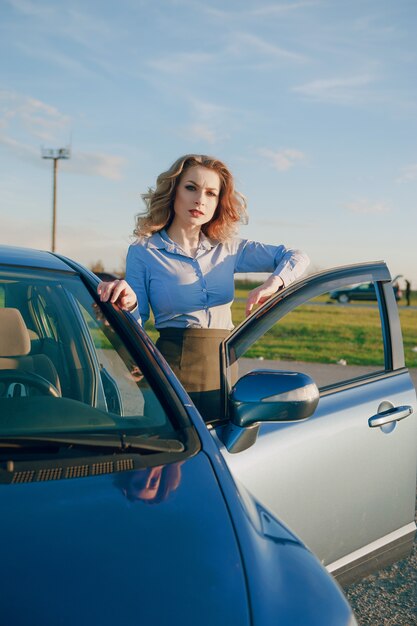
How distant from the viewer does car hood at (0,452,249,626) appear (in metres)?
1.41

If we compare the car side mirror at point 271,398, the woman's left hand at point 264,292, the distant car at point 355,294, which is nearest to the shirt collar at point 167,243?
the woman's left hand at point 264,292

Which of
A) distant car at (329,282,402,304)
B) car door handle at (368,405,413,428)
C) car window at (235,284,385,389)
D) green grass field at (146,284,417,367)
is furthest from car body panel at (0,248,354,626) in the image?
distant car at (329,282,402,304)

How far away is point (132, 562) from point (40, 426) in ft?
1.92

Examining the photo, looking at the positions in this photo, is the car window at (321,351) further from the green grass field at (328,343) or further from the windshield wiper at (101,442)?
Result: the windshield wiper at (101,442)

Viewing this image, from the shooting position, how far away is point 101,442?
189 cm

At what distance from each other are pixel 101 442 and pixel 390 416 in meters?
1.52

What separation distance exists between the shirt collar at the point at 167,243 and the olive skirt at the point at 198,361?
0.43 meters

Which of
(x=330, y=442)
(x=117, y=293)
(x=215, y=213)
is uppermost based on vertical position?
(x=215, y=213)

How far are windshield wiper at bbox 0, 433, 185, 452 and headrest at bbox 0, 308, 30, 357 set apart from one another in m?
0.85

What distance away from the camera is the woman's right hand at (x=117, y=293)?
252 cm

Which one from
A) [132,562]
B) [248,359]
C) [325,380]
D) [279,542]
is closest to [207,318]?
[279,542]

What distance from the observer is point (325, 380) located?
948cm

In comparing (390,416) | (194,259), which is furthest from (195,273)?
(390,416)

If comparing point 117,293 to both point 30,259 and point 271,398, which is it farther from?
point 271,398
